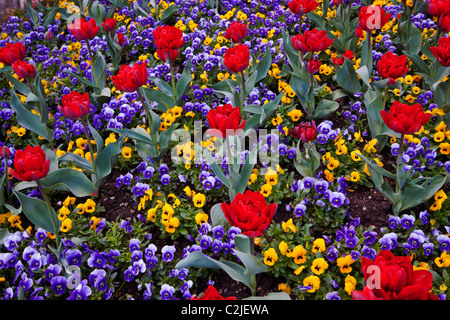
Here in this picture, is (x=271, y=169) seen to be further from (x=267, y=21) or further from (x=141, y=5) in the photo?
(x=141, y=5)

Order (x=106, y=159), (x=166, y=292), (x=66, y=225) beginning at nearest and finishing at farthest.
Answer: (x=166, y=292) < (x=66, y=225) < (x=106, y=159)

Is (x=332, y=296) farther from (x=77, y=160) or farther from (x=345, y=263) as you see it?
(x=77, y=160)

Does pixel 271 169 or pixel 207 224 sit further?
pixel 271 169

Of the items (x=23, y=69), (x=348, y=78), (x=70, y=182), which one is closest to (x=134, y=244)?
(x=70, y=182)

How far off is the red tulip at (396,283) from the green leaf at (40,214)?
5.26 feet

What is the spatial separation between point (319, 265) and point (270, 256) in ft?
0.78

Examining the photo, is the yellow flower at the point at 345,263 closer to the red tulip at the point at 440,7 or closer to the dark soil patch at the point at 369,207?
the dark soil patch at the point at 369,207

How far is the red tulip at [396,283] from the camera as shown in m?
1.17

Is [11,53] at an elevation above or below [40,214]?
above

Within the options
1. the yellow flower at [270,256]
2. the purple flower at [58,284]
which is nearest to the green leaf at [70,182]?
the purple flower at [58,284]

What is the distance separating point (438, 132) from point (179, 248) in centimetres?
177

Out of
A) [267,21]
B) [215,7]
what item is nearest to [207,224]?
[267,21]

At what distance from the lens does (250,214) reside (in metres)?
1.49

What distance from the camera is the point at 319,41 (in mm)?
2512
